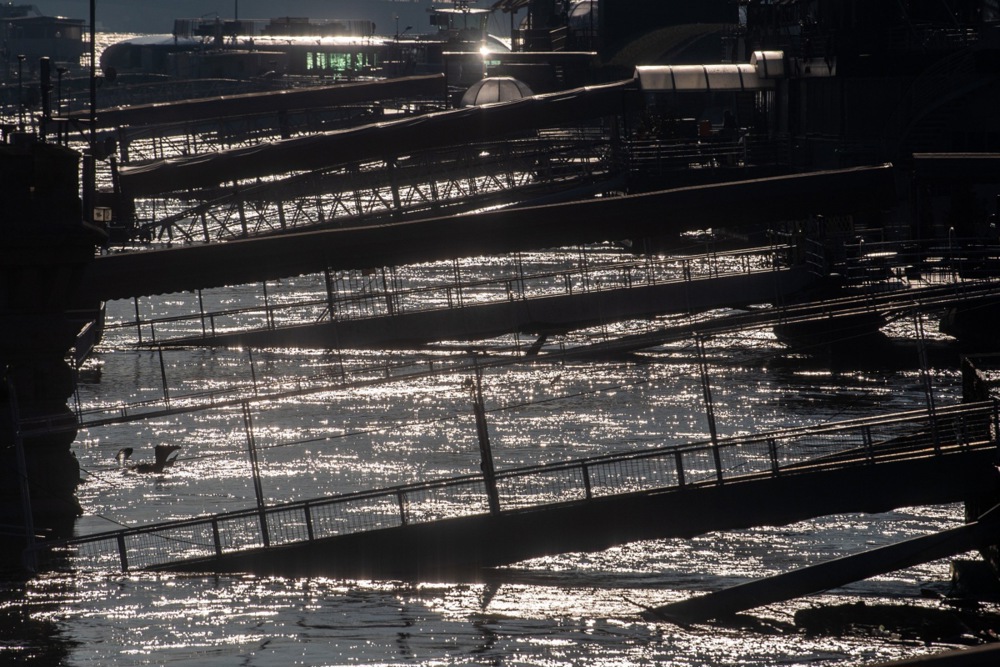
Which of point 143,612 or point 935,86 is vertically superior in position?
point 935,86

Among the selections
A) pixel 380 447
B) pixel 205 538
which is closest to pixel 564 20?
pixel 380 447

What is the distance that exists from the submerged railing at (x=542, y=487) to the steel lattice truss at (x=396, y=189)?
79.6ft

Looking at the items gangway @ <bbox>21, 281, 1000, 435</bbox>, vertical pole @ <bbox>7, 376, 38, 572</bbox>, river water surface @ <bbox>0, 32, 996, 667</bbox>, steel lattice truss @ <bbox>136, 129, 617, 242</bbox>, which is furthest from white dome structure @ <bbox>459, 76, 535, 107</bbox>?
vertical pole @ <bbox>7, 376, 38, 572</bbox>

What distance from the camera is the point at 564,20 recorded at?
4850 inches

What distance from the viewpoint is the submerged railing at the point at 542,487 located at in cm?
2250

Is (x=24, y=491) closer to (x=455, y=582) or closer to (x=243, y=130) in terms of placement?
(x=455, y=582)

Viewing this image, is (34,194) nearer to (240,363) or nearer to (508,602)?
(508,602)

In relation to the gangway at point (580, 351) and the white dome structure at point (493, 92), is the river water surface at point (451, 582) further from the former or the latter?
the white dome structure at point (493, 92)

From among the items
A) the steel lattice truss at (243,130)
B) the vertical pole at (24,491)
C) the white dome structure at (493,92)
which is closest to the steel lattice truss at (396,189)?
the white dome structure at (493,92)

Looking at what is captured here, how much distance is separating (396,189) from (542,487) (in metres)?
31.7

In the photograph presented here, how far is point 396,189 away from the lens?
2350 inches

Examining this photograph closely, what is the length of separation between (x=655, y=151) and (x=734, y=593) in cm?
4437

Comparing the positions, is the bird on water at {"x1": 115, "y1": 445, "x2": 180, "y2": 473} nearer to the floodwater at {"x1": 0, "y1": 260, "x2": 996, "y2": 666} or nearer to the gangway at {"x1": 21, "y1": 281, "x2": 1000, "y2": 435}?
the floodwater at {"x1": 0, "y1": 260, "x2": 996, "y2": 666}

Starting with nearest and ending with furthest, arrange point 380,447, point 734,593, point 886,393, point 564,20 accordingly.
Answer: point 734,593 < point 380,447 < point 886,393 < point 564,20
